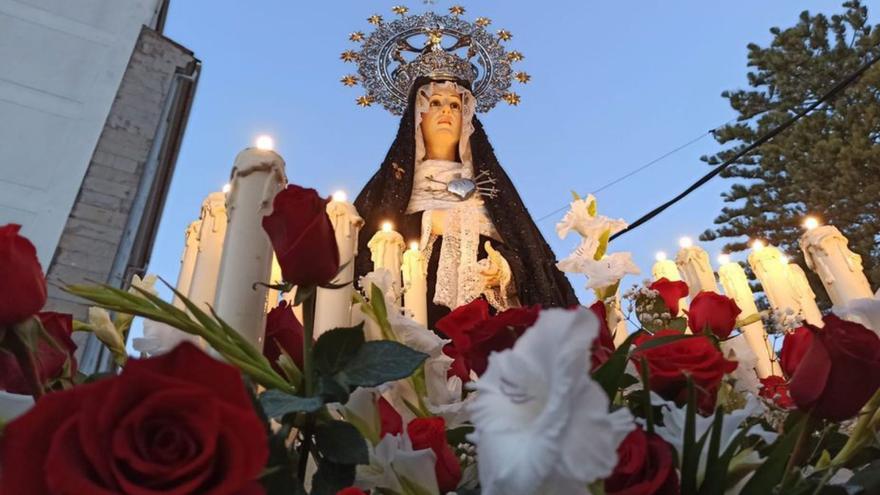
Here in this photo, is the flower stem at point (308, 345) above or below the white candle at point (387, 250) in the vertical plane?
below

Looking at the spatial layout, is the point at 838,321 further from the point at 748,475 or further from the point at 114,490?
the point at 114,490

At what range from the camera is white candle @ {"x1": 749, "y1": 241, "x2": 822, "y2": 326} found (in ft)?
6.01

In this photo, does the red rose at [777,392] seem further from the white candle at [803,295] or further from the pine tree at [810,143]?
the pine tree at [810,143]

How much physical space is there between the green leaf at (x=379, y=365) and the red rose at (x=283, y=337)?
0.47ft

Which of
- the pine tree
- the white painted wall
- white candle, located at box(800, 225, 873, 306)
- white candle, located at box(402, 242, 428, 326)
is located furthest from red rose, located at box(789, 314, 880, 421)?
the pine tree

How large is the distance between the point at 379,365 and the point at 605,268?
1.66 ft

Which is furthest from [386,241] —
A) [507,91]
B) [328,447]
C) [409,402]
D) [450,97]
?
[507,91]

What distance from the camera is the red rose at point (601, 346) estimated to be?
0.60m

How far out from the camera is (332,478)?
1.75ft

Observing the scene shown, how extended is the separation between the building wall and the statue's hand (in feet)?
5.09

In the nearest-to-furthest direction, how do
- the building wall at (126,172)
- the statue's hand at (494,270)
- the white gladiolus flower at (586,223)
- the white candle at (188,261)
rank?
1. the white gladiolus flower at (586,223)
2. the white candle at (188,261)
3. the statue's hand at (494,270)
4. the building wall at (126,172)

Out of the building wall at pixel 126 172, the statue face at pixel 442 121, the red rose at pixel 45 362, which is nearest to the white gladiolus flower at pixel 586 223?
the red rose at pixel 45 362

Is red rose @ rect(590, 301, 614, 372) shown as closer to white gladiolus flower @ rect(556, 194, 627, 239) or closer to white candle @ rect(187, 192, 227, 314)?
white gladiolus flower @ rect(556, 194, 627, 239)

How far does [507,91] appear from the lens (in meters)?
4.53
